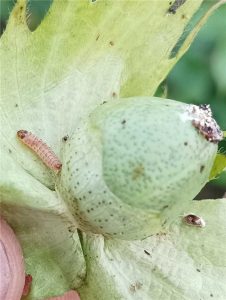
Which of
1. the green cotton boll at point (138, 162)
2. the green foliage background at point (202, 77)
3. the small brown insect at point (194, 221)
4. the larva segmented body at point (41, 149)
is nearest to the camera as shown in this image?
the green cotton boll at point (138, 162)

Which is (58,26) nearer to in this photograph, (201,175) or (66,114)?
(66,114)

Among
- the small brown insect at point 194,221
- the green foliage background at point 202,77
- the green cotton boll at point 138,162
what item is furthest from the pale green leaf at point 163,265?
the green foliage background at point 202,77

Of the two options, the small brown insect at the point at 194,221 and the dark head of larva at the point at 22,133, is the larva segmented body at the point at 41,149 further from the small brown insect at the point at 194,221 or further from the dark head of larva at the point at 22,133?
the small brown insect at the point at 194,221

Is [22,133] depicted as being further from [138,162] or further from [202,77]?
[202,77]

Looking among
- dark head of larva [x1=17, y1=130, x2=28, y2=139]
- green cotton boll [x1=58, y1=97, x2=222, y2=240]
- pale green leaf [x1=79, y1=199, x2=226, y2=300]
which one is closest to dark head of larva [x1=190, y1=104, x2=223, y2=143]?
green cotton boll [x1=58, y1=97, x2=222, y2=240]

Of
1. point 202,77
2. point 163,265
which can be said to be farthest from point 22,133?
point 202,77

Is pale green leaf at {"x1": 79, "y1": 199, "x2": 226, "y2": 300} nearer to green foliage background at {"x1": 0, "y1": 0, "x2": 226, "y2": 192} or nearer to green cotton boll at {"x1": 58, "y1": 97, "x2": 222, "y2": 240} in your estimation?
green cotton boll at {"x1": 58, "y1": 97, "x2": 222, "y2": 240}
